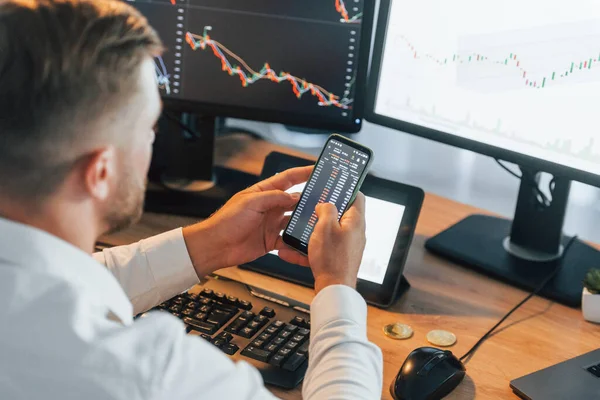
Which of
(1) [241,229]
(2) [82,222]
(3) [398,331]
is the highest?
(2) [82,222]

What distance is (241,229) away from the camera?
3.58ft

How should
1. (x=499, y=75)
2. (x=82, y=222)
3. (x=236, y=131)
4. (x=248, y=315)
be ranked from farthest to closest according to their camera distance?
(x=236, y=131) → (x=499, y=75) → (x=248, y=315) → (x=82, y=222)

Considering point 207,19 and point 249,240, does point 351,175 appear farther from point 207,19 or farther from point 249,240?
point 207,19

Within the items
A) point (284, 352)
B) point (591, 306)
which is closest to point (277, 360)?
point (284, 352)

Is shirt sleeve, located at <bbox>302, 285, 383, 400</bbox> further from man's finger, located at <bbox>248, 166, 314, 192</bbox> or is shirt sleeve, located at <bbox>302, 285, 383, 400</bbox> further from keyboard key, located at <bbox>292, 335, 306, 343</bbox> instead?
man's finger, located at <bbox>248, 166, 314, 192</bbox>

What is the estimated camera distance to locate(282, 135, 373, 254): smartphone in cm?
104

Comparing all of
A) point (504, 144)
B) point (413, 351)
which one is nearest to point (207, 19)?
point (504, 144)

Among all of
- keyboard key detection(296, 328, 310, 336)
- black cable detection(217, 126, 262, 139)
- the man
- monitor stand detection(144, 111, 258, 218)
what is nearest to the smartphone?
keyboard key detection(296, 328, 310, 336)

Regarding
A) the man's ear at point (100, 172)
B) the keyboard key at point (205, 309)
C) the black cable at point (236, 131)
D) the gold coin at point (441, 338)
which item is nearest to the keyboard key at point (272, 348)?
the keyboard key at point (205, 309)

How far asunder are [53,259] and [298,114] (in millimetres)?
675

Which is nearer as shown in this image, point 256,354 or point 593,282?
point 256,354

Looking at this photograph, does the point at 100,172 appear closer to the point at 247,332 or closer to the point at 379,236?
the point at 247,332

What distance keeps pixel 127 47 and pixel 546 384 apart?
0.61 meters

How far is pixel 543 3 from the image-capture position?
3.62 ft
